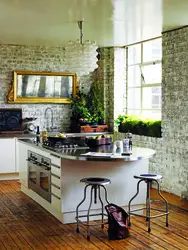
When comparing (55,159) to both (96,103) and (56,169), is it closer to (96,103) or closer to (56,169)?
(56,169)

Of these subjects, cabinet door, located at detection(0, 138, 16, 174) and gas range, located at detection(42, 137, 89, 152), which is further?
cabinet door, located at detection(0, 138, 16, 174)

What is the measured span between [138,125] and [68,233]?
3.80 meters

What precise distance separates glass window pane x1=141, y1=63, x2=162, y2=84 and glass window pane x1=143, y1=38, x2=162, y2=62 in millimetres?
156

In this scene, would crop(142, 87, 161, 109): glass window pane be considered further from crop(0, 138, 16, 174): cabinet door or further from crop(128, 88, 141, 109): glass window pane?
crop(0, 138, 16, 174): cabinet door

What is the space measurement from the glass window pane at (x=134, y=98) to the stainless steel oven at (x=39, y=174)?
10.3 ft

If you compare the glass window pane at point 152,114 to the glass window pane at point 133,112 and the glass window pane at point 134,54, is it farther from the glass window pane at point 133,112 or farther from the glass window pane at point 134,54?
the glass window pane at point 134,54

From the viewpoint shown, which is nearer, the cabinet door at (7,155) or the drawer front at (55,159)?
the drawer front at (55,159)

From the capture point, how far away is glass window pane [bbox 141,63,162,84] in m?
8.74

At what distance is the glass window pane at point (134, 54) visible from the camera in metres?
9.46

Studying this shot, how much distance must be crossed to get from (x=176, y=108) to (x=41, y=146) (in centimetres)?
250

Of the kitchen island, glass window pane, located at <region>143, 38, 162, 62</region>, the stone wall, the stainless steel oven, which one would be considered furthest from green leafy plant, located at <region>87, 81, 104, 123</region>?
the kitchen island

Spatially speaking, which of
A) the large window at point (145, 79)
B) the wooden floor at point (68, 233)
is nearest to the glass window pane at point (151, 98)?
the large window at point (145, 79)

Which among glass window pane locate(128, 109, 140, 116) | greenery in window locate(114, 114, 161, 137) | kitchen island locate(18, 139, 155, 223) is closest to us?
kitchen island locate(18, 139, 155, 223)

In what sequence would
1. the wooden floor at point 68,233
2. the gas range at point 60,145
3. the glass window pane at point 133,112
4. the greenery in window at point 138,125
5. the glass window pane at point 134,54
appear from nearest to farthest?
the wooden floor at point 68,233, the gas range at point 60,145, the greenery in window at point 138,125, the glass window pane at point 134,54, the glass window pane at point 133,112
